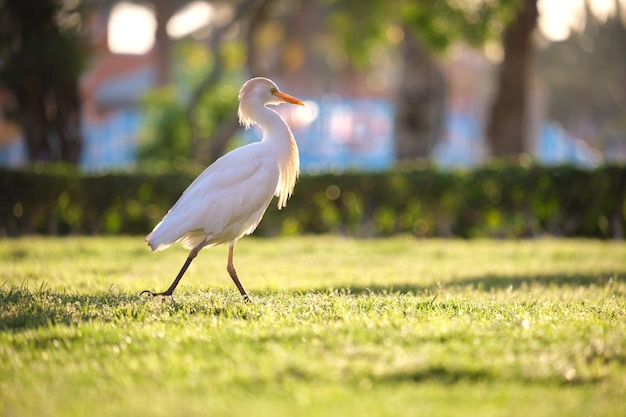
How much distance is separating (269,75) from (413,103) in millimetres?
16592

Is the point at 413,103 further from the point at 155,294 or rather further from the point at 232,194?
the point at 155,294

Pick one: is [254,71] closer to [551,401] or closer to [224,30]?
[224,30]

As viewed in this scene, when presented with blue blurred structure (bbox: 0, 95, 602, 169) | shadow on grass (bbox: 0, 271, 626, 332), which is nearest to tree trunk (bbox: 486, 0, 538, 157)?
shadow on grass (bbox: 0, 271, 626, 332)

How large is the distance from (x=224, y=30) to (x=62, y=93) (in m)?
11.6

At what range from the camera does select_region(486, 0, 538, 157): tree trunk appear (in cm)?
2117

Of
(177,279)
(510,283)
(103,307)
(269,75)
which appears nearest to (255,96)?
(177,279)

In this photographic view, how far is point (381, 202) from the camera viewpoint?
55.0 feet

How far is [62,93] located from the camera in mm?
20500

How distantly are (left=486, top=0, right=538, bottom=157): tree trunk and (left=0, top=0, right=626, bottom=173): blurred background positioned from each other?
3cm

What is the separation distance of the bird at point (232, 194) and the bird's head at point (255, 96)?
0.05 ft

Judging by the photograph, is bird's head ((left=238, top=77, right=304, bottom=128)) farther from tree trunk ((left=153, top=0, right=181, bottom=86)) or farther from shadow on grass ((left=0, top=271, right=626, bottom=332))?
tree trunk ((left=153, top=0, right=181, bottom=86))

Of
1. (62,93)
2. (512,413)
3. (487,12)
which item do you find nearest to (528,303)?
(512,413)

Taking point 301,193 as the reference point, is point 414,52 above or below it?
above

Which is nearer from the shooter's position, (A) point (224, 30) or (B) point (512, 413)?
(B) point (512, 413)
